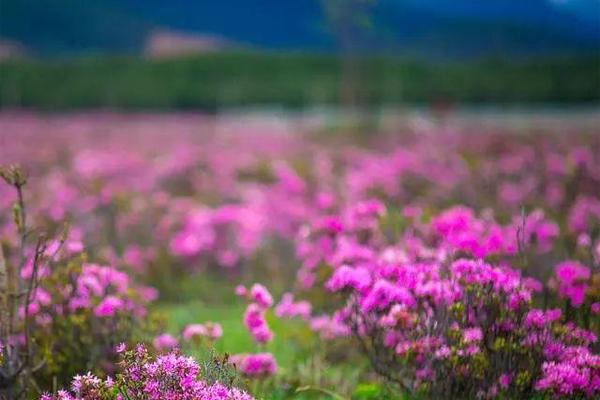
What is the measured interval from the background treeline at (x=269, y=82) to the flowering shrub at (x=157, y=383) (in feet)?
115

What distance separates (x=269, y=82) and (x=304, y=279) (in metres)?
36.5

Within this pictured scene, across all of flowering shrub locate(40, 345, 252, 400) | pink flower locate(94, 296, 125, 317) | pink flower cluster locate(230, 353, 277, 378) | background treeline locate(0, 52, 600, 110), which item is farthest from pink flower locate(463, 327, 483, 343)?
background treeline locate(0, 52, 600, 110)

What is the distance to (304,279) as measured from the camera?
561cm

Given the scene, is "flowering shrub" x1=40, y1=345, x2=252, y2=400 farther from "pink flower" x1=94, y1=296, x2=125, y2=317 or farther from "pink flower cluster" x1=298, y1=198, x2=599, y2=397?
"pink flower" x1=94, y1=296, x2=125, y2=317

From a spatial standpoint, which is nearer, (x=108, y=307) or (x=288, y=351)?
(x=108, y=307)

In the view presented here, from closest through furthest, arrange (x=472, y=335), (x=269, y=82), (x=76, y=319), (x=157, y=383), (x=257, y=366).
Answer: (x=157, y=383)
(x=472, y=335)
(x=257, y=366)
(x=76, y=319)
(x=269, y=82)

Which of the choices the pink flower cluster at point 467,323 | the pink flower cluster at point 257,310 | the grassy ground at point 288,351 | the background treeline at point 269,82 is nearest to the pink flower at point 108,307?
the grassy ground at point 288,351

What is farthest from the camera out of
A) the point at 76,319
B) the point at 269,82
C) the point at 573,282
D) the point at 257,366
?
the point at 269,82

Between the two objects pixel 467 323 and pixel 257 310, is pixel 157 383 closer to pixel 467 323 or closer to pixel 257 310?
pixel 257 310

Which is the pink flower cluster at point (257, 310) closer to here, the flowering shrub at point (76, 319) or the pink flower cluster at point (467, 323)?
the pink flower cluster at point (467, 323)

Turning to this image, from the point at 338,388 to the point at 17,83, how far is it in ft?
123

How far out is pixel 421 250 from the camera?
450 cm

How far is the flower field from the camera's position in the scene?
3.30 metres

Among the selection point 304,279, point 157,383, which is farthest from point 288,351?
point 157,383
